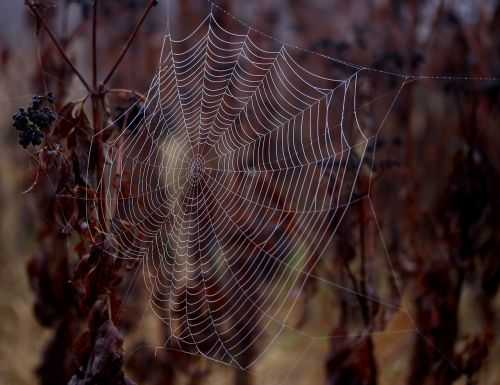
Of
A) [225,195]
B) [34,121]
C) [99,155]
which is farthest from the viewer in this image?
[225,195]

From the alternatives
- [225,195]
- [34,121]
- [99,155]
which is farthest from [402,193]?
[34,121]

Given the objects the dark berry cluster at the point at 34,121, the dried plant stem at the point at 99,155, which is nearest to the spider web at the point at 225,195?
the dried plant stem at the point at 99,155

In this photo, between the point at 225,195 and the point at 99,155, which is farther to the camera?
the point at 225,195

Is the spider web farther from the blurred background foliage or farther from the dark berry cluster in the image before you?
the dark berry cluster

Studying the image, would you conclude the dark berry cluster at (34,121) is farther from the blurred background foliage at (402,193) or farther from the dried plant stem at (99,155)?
the blurred background foliage at (402,193)

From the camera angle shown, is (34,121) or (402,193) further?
(402,193)

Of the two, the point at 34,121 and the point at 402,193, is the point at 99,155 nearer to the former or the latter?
the point at 34,121

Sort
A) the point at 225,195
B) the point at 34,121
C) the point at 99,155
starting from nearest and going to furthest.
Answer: the point at 34,121 < the point at 99,155 < the point at 225,195

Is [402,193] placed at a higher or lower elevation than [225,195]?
higher

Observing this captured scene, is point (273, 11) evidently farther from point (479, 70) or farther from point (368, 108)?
point (368, 108)
